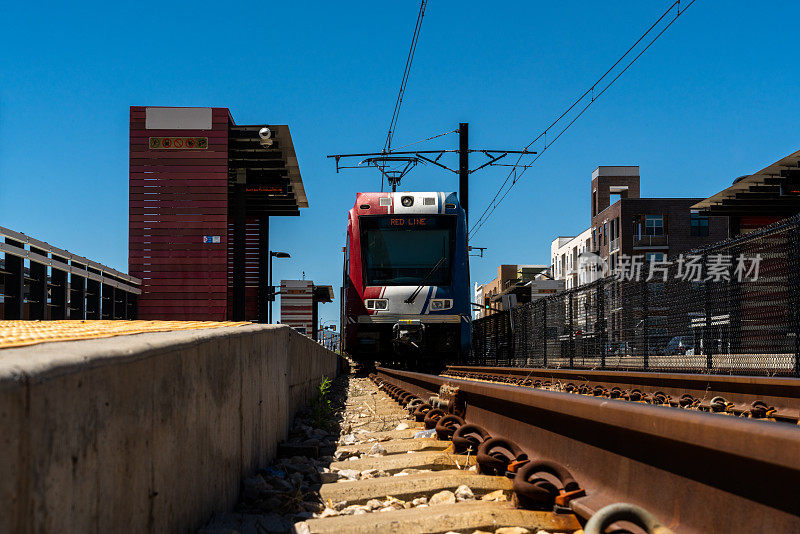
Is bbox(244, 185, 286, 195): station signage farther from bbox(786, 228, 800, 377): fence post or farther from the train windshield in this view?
bbox(786, 228, 800, 377): fence post

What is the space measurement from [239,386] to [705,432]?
2.57 meters

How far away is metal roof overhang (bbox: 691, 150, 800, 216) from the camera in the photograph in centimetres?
2880

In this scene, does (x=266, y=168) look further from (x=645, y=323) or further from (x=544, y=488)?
(x=544, y=488)

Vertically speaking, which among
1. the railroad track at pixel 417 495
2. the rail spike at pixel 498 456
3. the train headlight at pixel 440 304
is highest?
the train headlight at pixel 440 304

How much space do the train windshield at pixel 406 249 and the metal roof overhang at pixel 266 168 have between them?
8928 mm

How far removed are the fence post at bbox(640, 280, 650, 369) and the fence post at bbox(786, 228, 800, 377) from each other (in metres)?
4.05

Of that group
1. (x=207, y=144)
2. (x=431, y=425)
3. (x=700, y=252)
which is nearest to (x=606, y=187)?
(x=207, y=144)

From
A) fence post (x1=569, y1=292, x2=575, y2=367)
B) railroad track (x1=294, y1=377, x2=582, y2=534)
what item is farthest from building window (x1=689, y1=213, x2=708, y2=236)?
railroad track (x1=294, y1=377, x2=582, y2=534)

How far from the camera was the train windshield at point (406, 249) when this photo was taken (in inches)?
712

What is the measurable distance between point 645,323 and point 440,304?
16.0 feet

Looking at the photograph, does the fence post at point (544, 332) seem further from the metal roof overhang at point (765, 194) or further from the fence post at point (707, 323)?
the metal roof overhang at point (765, 194)

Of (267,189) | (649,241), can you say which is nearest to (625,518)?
(267,189)

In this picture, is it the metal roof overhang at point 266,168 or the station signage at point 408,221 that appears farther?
the metal roof overhang at point 266,168

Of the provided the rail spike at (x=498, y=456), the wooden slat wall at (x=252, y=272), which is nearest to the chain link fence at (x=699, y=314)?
the rail spike at (x=498, y=456)
